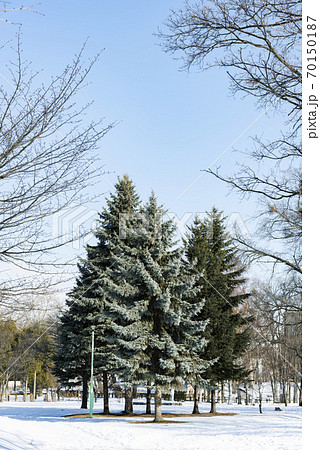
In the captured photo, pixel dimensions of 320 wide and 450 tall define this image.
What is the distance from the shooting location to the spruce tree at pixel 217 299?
89.7ft

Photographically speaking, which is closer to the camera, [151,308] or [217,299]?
[151,308]

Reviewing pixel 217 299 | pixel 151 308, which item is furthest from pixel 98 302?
pixel 217 299

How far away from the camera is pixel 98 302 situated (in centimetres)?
2658

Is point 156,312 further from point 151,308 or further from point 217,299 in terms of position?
point 217,299

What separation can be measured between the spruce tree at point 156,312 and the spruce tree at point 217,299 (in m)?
3.92

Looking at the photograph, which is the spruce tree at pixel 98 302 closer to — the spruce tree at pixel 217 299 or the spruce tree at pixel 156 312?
the spruce tree at pixel 156 312

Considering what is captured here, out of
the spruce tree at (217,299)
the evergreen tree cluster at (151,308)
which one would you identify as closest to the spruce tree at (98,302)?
the evergreen tree cluster at (151,308)

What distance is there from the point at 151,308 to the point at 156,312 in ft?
1.02

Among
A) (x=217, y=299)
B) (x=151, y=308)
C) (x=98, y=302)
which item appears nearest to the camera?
(x=151, y=308)

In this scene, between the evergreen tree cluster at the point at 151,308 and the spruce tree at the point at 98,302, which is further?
the spruce tree at the point at 98,302

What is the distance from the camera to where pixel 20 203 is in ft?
18.8

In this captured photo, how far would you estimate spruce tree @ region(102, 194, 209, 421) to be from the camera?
21.0m

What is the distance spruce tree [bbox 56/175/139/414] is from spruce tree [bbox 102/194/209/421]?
2.56 m
